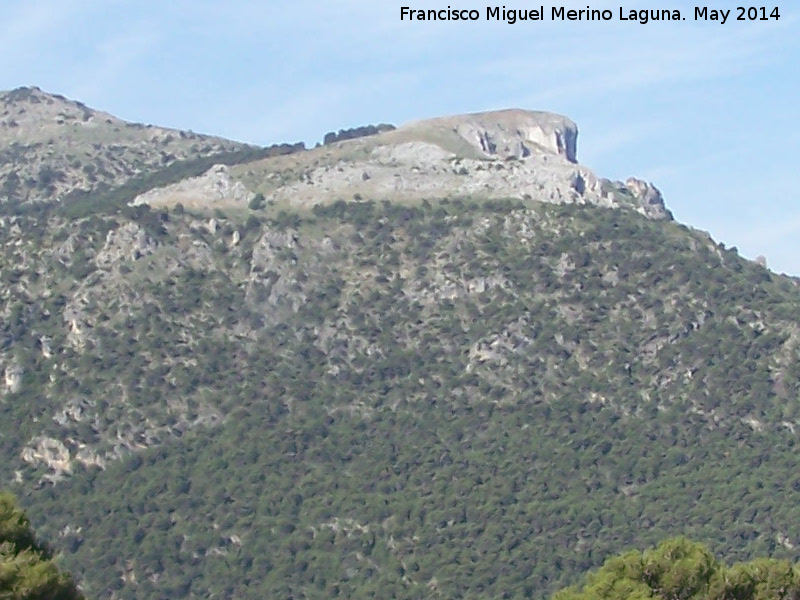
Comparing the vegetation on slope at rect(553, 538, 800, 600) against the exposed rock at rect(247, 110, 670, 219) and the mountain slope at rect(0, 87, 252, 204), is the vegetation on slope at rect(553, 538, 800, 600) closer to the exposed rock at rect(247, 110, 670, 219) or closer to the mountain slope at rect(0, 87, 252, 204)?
the exposed rock at rect(247, 110, 670, 219)

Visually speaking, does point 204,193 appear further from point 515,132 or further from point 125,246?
point 515,132

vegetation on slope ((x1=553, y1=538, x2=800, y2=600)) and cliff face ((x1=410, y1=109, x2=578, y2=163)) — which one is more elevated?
cliff face ((x1=410, y1=109, x2=578, y2=163))

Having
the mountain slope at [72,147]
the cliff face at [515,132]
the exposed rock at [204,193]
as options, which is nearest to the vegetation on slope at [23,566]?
the exposed rock at [204,193]

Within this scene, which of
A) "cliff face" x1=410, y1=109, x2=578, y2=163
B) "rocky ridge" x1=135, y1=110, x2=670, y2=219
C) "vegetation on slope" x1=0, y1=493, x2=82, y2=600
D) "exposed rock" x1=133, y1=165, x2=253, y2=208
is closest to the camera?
"vegetation on slope" x1=0, y1=493, x2=82, y2=600

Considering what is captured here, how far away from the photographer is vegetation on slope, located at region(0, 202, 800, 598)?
10456 cm

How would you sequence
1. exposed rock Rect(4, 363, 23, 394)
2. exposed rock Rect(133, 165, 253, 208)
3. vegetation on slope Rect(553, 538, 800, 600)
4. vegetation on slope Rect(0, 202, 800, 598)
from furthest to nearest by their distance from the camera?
exposed rock Rect(133, 165, 253, 208) < exposed rock Rect(4, 363, 23, 394) < vegetation on slope Rect(0, 202, 800, 598) < vegetation on slope Rect(553, 538, 800, 600)

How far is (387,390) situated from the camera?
397 feet

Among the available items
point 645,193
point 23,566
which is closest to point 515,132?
point 645,193

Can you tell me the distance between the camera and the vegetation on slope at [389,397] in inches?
4117

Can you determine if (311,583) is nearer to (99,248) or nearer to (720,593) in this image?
(99,248)

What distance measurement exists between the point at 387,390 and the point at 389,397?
1.91ft

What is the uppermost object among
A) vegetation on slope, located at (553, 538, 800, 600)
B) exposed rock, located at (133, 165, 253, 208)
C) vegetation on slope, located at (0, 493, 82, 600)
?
exposed rock, located at (133, 165, 253, 208)

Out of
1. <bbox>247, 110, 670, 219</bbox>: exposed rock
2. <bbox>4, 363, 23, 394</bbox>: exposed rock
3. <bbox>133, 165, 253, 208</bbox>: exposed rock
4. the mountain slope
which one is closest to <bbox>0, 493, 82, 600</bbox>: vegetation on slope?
<bbox>4, 363, 23, 394</bbox>: exposed rock

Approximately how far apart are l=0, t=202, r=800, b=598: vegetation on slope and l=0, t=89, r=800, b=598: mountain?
195mm
